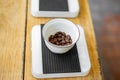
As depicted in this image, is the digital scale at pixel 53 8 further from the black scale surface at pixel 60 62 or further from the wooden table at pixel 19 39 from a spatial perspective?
the black scale surface at pixel 60 62

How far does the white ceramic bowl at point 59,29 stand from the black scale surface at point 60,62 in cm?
2

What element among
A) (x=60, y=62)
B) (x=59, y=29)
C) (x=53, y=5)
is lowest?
(x=60, y=62)

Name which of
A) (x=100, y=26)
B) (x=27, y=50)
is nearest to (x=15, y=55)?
(x=27, y=50)

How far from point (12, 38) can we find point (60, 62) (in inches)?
7.5

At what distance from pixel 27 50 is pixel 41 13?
0.51 ft

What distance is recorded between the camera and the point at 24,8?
2.69 ft

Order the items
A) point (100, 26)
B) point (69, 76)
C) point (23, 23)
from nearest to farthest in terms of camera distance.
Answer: point (69, 76), point (23, 23), point (100, 26)

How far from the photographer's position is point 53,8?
2.63ft

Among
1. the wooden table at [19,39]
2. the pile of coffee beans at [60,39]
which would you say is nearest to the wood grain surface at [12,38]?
the wooden table at [19,39]

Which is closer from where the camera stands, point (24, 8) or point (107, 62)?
point (24, 8)

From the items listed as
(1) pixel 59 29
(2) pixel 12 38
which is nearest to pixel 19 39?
(2) pixel 12 38

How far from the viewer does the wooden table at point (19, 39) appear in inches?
26.8

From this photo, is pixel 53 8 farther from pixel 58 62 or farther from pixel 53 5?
pixel 58 62

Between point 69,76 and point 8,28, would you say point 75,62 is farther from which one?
point 8,28
